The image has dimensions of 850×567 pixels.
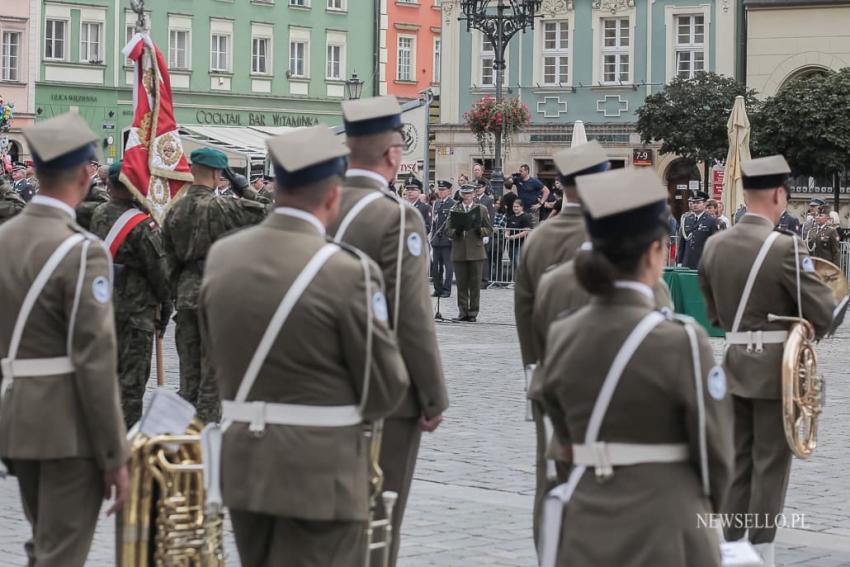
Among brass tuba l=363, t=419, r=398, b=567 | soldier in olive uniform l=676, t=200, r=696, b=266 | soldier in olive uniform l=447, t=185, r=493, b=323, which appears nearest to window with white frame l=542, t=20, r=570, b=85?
soldier in olive uniform l=676, t=200, r=696, b=266

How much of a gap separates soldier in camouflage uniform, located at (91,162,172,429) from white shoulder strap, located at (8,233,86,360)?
4857 mm

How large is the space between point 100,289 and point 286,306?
977 millimetres

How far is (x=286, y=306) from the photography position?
5.14 metres

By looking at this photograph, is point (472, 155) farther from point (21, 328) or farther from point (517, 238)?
point (21, 328)

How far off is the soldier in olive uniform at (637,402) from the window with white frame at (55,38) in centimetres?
5685

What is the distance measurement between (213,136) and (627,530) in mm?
55163

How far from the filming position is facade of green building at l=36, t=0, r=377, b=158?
2352 inches

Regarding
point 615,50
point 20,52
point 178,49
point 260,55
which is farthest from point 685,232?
point 260,55

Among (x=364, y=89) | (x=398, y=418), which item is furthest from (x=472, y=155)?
(x=398, y=418)

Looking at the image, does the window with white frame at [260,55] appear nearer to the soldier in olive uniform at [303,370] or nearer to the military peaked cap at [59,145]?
the military peaked cap at [59,145]

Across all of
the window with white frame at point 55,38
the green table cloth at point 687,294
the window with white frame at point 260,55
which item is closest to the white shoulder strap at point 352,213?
the green table cloth at point 687,294

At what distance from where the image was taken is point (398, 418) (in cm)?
649

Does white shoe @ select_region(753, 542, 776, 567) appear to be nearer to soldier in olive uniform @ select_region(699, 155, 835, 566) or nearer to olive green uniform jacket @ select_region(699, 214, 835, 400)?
soldier in olive uniform @ select_region(699, 155, 835, 566)

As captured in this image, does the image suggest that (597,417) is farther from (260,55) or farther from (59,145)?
(260,55)
